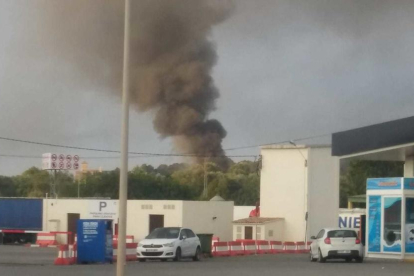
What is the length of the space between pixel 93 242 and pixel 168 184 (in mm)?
66630

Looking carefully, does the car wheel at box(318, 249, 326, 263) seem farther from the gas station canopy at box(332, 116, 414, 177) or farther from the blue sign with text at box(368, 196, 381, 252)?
the gas station canopy at box(332, 116, 414, 177)

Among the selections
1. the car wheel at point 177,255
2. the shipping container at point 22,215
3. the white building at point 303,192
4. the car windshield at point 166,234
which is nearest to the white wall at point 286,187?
the white building at point 303,192

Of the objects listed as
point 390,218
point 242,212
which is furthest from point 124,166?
point 242,212

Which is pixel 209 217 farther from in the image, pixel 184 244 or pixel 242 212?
pixel 184 244

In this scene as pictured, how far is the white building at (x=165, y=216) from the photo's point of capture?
5709cm

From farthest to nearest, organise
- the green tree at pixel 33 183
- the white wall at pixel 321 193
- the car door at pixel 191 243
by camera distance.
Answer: the green tree at pixel 33 183
the white wall at pixel 321 193
the car door at pixel 191 243

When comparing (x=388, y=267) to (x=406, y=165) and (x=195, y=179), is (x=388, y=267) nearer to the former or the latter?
(x=406, y=165)

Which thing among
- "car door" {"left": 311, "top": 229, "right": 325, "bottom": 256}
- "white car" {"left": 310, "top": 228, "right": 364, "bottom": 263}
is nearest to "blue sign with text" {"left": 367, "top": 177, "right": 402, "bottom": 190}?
"white car" {"left": 310, "top": 228, "right": 364, "bottom": 263}

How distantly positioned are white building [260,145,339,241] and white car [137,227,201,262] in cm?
2463

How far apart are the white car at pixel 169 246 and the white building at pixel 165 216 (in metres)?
23.4

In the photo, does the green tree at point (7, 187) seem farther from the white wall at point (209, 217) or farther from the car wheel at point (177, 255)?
the car wheel at point (177, 255)

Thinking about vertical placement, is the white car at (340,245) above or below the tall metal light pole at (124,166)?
below

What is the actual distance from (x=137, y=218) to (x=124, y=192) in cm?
4483

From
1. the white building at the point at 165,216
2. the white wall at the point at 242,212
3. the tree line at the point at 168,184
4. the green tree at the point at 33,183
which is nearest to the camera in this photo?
the white building at the point at 165,216
